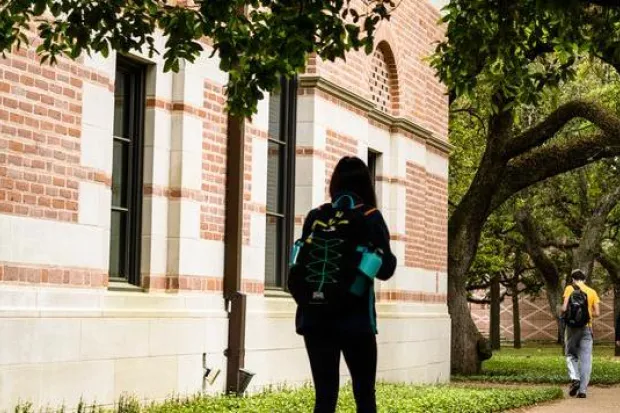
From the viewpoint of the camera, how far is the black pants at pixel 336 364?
667 centimetres

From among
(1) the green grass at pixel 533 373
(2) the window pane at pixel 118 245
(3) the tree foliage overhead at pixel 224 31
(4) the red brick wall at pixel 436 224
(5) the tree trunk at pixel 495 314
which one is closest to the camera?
(3) the tree foliage overhead at pixel 224 31

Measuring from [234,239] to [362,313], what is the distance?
6867 millimetres

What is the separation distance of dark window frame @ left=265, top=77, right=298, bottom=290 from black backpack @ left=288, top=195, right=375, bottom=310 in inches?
338

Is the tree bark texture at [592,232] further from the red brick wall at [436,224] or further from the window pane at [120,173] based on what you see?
the window pane at [120,173]

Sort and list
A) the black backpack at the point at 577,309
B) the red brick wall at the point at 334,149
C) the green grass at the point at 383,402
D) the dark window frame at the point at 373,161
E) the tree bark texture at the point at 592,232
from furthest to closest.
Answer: the tree bark texture at the point at 592,232 → the dark window frame at the point at 373,161 → the black backpack at the point at 577,309 → the red brick wall at the point at 334,149 → the green grass at the point at 383,402

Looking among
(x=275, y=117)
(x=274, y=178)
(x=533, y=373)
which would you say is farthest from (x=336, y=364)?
(x=533, y=373)

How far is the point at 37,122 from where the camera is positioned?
33.2 ft

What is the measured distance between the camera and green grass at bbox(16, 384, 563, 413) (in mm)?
11352

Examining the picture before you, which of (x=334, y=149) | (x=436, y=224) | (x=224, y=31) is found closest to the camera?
(x=224, y=31)

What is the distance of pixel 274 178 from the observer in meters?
15.5

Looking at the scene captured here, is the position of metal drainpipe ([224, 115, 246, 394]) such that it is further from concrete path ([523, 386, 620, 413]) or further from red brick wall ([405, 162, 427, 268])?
red brick wall ([405, 162, 427, 268])

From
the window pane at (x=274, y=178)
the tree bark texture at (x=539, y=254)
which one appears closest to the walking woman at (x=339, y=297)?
the window pane at (x=274, y=178)

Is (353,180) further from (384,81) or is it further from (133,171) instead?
(384,81)

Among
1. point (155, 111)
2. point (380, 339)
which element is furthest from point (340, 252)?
point (380, 339)
